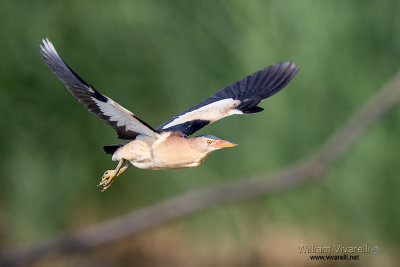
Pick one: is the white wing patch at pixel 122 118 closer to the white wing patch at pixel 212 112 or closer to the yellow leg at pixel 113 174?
the yellow leg at pixel 113 174

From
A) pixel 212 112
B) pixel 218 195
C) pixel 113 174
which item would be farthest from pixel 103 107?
pixel 218 195

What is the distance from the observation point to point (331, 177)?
24.3 ft

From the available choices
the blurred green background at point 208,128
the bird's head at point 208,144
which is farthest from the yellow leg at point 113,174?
the blurred green background at point 208,128

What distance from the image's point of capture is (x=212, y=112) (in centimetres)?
336

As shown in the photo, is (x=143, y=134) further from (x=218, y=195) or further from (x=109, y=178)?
(x=218, y=195)

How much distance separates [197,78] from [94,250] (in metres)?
1.99

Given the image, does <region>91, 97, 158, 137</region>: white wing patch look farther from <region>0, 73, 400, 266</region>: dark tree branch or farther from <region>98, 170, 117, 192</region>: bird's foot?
<region>0, 73, 400, 266</region>: dark tree branch

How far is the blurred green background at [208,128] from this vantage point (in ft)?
23.6

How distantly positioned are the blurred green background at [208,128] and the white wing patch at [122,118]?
4.32 meters

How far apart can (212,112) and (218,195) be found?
4168 millimetres

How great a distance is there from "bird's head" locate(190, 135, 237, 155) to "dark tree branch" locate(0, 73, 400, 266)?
4786 mm

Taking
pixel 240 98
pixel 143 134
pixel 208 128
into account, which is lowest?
pixel 143 134

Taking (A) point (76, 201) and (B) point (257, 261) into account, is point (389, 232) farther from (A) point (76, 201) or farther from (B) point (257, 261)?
(A) point (76, 201)

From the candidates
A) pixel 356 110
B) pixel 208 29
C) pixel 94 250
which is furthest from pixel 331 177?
pixel 94 250
